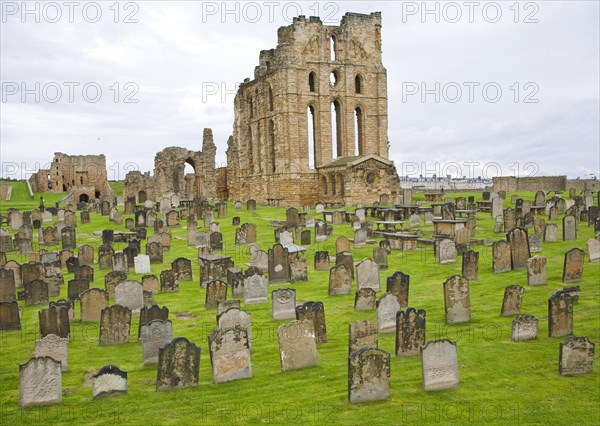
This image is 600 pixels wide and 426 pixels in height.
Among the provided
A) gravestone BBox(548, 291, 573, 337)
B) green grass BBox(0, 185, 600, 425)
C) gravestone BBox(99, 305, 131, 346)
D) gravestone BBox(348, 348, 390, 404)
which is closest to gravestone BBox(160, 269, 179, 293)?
green grass BBox(0, 185, 600, 425)

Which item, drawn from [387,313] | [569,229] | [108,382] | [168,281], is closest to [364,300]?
[387,313]

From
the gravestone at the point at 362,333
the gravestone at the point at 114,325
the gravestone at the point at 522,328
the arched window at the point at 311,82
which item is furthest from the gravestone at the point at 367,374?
the arched window at the point at 311,82

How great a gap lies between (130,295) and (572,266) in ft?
37.4

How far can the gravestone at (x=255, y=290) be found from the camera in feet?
51.3

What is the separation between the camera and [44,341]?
36.0 ft

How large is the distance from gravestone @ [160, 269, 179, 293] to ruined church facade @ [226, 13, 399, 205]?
76.7ft

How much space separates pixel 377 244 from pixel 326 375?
13821 millimetres

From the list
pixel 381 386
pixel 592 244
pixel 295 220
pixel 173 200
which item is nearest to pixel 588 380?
pixel 381 386

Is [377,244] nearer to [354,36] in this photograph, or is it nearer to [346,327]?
[346,327]

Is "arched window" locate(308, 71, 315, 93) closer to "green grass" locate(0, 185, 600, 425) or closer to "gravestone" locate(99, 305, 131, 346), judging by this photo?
"green grass" locate(0, 185, 600, 425)

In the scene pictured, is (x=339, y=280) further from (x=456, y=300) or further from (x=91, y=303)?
(x=91, y=303)

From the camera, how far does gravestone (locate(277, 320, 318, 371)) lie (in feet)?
35.4

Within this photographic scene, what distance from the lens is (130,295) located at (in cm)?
1495

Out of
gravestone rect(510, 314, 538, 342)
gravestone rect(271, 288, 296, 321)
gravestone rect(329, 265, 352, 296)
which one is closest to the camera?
gravestone rect(510, 314, 538, 342)
